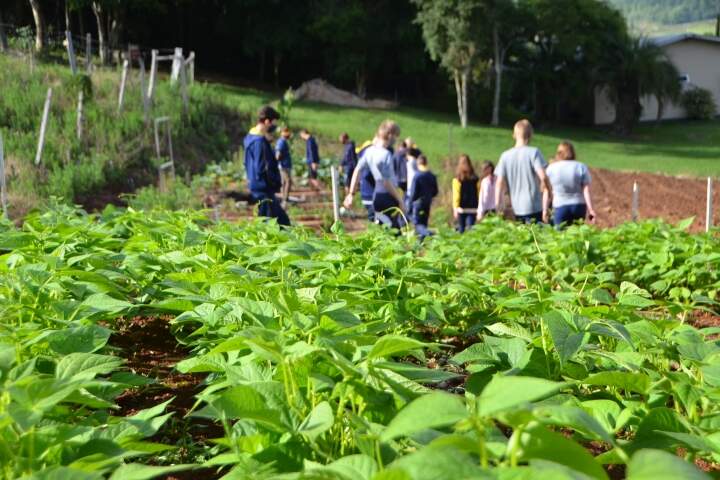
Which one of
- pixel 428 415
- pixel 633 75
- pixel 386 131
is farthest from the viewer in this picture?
pixel 633 75

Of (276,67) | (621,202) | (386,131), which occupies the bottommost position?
(621,202)

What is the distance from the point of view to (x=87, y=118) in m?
16.9

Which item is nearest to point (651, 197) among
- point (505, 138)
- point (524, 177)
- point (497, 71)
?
point (524, 177)

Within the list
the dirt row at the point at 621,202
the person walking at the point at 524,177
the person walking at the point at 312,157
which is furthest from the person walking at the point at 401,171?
the person walking at the point at 312,157

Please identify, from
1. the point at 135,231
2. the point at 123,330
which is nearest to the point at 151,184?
the point at 135,231

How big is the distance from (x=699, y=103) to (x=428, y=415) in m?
49.4

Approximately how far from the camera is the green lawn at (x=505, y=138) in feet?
87.8

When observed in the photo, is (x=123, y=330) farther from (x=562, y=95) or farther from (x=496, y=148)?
(x=562, y=95)

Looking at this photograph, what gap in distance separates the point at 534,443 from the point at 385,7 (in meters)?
42.2

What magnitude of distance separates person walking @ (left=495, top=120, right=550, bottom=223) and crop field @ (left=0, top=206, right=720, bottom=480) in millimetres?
4440

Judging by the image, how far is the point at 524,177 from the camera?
7695mm

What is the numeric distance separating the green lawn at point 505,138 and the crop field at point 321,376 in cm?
2024

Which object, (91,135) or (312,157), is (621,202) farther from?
(91,135)

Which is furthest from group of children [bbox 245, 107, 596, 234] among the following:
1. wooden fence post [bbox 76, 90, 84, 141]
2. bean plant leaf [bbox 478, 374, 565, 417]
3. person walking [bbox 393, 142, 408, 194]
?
wooden fence post [bbox 76, 90, 84, 141]
